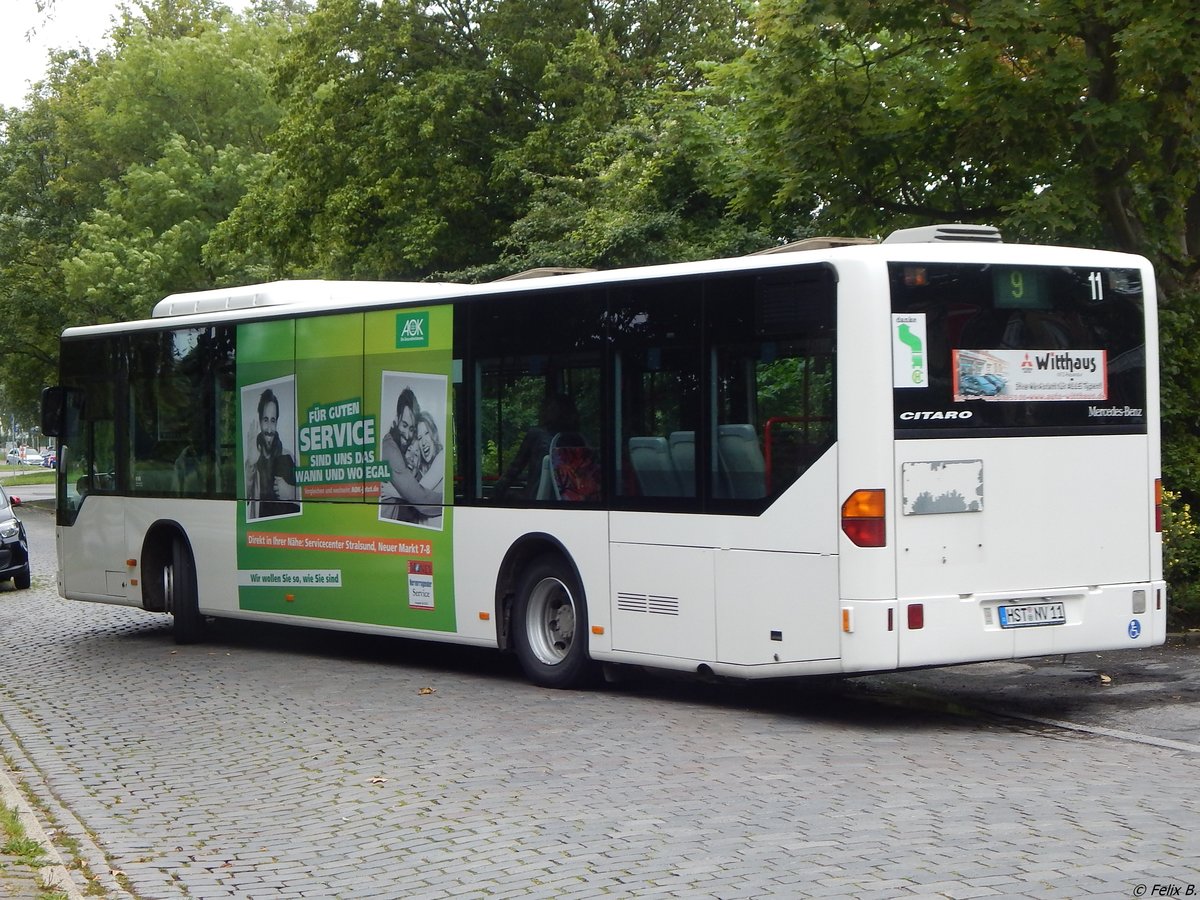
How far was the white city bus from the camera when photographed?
31.9ft

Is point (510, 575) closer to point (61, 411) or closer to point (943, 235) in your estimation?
Result: point (943, 235)

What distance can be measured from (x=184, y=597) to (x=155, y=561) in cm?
70

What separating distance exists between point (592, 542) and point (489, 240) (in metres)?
25.3

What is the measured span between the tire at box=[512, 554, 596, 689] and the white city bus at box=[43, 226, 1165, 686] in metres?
0.02

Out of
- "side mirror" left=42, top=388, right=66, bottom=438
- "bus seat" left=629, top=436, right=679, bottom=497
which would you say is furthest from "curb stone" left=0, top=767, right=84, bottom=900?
"side mirror" left=42, top=388, right=66, bottom=438

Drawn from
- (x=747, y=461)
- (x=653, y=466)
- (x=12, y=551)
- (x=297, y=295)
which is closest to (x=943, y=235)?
(x=747, y=461)

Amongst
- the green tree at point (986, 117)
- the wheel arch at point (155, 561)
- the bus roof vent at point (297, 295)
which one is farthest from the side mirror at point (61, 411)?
the green tree at point (986, 117)

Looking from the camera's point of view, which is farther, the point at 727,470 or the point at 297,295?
the point at 297,295

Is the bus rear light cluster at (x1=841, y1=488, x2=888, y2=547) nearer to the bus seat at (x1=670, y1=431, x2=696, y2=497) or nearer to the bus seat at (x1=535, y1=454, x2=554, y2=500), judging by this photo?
the bus seat at (x1=670, y1=431, x2=696, y2=497)

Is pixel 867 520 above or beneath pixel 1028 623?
above

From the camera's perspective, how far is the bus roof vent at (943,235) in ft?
33.9

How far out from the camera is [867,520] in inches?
378

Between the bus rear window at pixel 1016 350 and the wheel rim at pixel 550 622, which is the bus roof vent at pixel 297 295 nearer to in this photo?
the wheel rim at pixel 550 622

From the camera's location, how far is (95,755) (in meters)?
9.59
